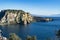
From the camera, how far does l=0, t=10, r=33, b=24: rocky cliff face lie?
116000 millimetres

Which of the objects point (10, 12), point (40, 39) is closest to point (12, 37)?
point (40, 39)

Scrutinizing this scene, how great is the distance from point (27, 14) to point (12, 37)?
335 feet

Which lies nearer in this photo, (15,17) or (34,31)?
(34,31)

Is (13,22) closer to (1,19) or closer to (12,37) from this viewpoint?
(1,19)

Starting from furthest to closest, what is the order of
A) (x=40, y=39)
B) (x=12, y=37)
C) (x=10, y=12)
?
1. (x=10, y=12)
2. (x=40, y=39)
3. (x=12, y=37)

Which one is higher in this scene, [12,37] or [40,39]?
[12,37]

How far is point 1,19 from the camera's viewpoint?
11712cm

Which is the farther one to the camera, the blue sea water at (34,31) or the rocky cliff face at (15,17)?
the rocky cliff face at (15,17)

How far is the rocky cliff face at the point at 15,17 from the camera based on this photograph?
116000 mm

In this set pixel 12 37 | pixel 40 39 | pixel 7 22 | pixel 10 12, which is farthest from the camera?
pixel 10 12

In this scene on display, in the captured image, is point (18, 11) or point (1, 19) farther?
point (18, 11)

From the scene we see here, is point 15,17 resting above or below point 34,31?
above

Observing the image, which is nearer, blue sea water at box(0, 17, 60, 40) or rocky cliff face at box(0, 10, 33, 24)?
blue sea water at box(0, 17, 60, 40)

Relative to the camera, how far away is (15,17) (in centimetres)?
12181
